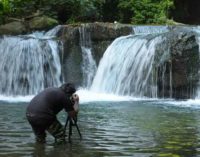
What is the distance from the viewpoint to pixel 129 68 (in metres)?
22.3

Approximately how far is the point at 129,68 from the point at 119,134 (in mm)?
11638

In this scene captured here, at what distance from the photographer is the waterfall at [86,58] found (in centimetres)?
2423

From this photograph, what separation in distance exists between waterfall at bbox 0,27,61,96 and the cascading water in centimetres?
204

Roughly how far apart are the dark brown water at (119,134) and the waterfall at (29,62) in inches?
288

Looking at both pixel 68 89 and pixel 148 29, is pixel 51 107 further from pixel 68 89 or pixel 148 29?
pixel 148 29

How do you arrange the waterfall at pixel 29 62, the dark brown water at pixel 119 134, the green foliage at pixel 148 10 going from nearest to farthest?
1. the dark brown water at pixel 119 134
2. the waterfall at pixel 29 62
3. the green foliage at pixel 148 10

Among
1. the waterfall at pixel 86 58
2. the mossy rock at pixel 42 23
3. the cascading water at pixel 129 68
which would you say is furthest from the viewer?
the mossy rock at pixel 42 23

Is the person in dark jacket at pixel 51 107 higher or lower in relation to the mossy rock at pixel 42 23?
lower

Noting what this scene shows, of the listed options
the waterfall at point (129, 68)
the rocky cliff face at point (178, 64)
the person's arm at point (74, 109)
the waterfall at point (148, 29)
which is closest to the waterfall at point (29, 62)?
the waterfall at point (129, 68)

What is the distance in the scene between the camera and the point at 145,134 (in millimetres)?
10734

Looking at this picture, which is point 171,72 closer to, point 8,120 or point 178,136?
point 8,120

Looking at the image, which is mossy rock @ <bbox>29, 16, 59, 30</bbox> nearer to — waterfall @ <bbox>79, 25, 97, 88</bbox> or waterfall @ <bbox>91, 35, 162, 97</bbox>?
waterfall @ <bbox>79, 25, 97, 88</bbox>

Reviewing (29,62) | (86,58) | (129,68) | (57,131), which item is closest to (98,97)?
(129,68)

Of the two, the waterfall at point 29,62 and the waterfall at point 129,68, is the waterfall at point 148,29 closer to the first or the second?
the waterfall at point 129,68
